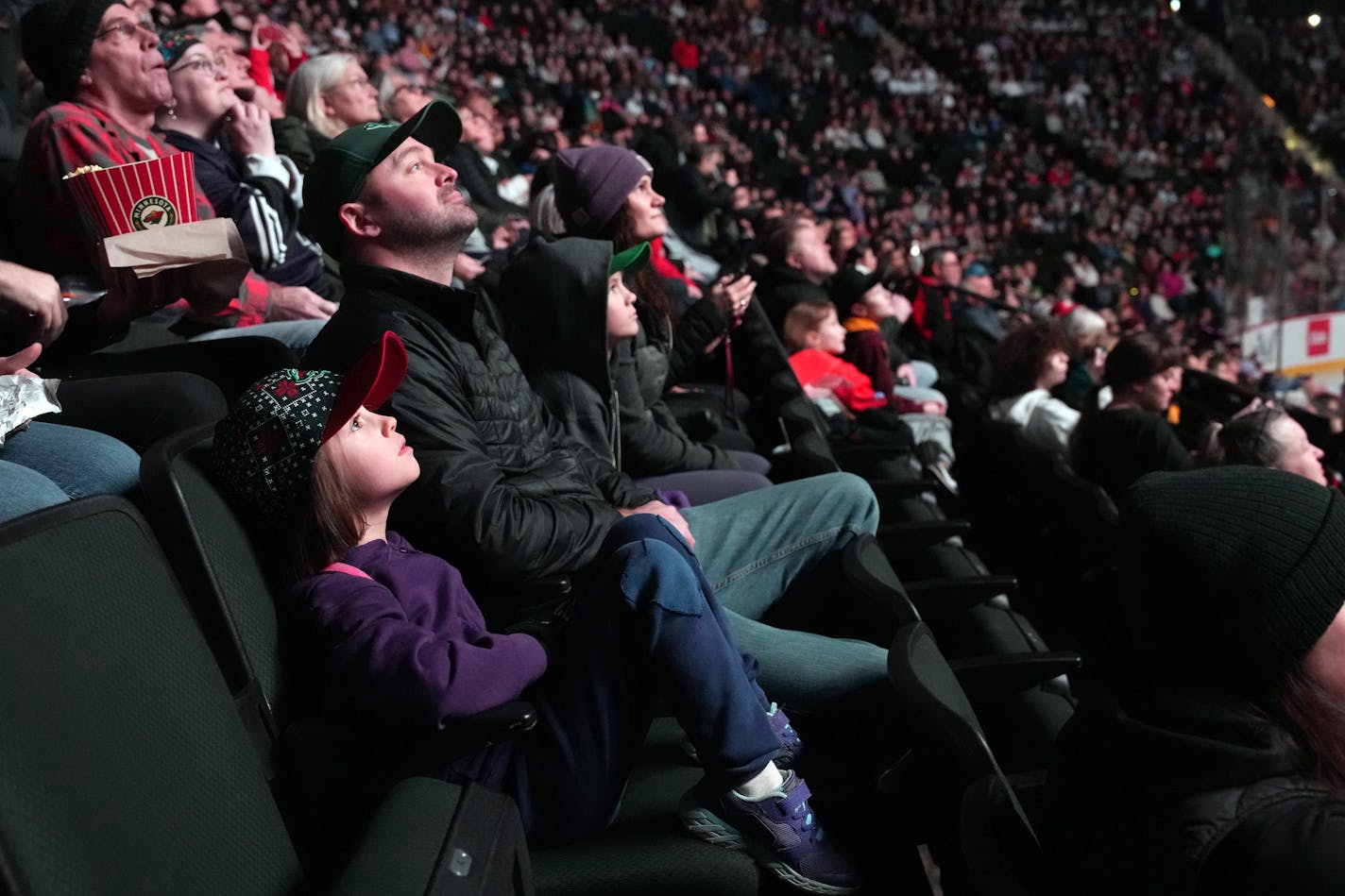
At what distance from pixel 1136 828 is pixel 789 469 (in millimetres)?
2364

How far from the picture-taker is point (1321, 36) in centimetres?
1758

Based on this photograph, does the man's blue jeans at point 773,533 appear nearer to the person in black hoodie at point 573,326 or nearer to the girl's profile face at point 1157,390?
the person in black hoodie at point 573,326

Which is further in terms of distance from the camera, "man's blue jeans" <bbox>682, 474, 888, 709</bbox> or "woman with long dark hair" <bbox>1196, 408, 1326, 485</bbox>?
"woman with long dark hair" <bbox>1196, 408, 1326, 485</bbox>

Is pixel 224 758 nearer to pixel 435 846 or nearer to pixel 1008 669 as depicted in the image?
pixel 435 846

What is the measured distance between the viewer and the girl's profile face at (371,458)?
1612 mm

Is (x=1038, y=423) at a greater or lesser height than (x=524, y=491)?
lesser

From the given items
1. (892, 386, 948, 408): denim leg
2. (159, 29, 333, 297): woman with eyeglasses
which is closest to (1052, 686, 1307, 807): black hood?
(159, 29, 333, 297): woman with eyeglasses

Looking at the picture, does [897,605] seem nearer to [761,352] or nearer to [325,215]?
[325,215]

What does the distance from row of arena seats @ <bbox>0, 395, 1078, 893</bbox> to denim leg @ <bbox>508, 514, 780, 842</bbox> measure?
73 mm

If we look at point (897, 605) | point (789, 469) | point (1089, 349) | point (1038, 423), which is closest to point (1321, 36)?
point (1089, 349)

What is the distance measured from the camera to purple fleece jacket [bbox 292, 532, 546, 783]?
4.56 ft

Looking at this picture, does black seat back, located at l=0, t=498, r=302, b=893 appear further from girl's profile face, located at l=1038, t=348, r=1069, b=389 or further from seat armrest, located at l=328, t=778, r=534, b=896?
girl's profile face, located at l=1038, t=348, r=1069, b=389

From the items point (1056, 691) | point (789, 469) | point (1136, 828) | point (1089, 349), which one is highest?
point (1136, 828)

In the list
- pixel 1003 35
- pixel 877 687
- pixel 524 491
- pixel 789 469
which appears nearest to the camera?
pixel 877 687
